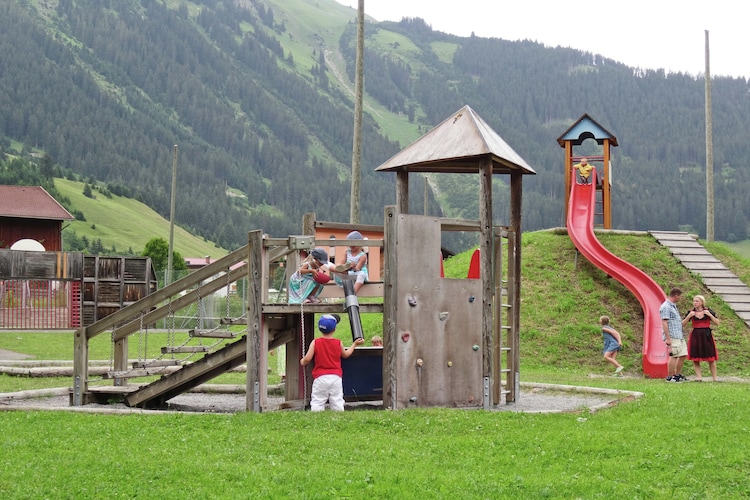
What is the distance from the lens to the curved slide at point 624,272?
979 inches

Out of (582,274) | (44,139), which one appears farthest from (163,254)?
(44,139)

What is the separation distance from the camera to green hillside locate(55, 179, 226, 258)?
136375mm

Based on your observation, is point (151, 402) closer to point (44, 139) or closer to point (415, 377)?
point (415, 377)

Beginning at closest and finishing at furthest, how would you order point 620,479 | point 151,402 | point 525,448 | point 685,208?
point 620,479, point 525,448, point 151,402, point 685,208

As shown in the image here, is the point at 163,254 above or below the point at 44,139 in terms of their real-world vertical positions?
below

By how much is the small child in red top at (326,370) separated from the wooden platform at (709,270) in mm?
16944

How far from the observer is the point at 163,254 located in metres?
80.1

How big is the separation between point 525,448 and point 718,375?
14458mm

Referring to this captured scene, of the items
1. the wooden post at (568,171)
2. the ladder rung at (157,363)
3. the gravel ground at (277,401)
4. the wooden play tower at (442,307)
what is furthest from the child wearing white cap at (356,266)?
the wooden post at (568,171)

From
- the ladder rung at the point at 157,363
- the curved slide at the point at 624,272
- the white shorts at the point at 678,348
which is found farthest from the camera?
the curved slide at the point at 624,272

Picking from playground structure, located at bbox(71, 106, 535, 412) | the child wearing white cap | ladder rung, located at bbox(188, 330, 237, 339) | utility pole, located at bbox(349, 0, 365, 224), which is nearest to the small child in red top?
playground structure, located at bbox(71, 106, 535, 412)

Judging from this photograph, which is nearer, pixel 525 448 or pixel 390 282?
pixel 525 448

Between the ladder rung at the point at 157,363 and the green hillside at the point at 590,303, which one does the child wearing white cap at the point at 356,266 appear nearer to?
the ladder rung at the point at 157,363

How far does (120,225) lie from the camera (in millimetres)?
145125
